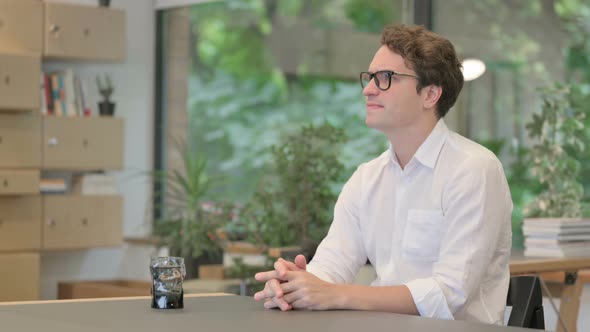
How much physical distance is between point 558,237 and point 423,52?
6.13 ft

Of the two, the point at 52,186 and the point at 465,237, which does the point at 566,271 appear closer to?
the point at 465,237

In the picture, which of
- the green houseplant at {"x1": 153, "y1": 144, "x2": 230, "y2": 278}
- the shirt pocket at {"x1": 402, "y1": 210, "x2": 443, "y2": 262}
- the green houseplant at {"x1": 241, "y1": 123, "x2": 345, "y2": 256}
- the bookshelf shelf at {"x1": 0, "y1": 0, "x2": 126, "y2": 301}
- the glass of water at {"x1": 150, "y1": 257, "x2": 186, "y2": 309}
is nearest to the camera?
the glass of water at {"x1": 150, "y1": 257, "x2": 186, "y2": 309}

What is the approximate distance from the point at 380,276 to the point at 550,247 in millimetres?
1778

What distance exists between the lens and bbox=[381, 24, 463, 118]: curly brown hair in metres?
2.57

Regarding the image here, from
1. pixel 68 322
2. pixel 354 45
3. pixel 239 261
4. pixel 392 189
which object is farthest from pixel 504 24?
pixel 68 322

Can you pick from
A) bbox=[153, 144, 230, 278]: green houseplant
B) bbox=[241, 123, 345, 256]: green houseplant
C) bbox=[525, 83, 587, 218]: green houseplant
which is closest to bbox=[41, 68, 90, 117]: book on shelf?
bbox=[153, 144, 230, 278]: green houseplant

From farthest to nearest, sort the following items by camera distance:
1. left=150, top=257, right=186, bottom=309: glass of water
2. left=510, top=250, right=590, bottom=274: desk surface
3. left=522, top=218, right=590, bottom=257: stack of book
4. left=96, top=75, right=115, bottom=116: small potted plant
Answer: left=96, top=75, right=115, bottom=116: small potted plant, left=522, top=218, right=590, bottom=257: stack of book, left=510, top=250, right=590, bottom=274: desk surface, left=150, top=257, right=186, bottom=309: glass of water

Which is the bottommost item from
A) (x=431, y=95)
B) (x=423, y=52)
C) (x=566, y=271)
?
(x=566, y=271)

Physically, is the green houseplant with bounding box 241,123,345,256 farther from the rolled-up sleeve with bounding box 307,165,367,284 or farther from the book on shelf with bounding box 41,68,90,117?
the rolled-up sleeve with bounding box 307,165,367,284

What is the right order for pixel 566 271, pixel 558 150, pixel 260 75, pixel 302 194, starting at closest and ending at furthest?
1. pixel 566 271
2. pixel 558 150
3. pixel 302 194
4. pixel 260 75

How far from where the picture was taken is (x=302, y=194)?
520 centimetres

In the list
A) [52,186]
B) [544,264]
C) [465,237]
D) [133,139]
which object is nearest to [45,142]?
[52,186]

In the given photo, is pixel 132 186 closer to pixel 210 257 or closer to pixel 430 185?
pixel 210 257

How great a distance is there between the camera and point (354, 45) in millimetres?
5703
